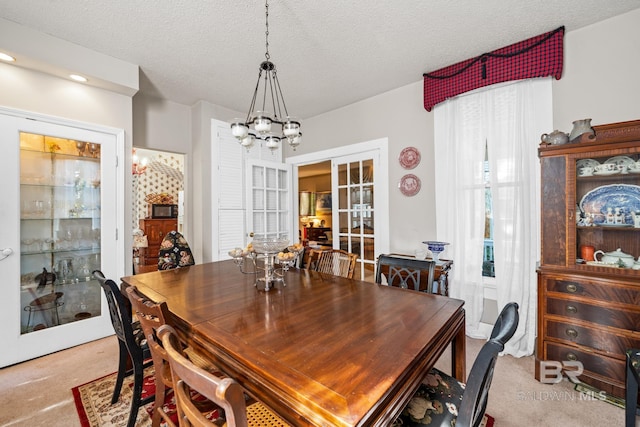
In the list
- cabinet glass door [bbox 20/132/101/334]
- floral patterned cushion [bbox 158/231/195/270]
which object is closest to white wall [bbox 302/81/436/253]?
floral patterned cushion [bbox 158/231/195/270]

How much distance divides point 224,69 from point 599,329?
152 inches

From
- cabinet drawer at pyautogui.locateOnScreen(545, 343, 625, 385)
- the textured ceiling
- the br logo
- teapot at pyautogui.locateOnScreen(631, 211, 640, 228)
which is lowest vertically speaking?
the br logo

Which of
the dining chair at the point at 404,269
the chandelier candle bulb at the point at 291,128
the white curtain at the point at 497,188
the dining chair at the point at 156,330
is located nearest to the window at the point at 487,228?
the white curtain at the point at 497,188

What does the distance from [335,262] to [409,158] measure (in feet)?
5.50

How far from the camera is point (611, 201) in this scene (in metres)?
1.98

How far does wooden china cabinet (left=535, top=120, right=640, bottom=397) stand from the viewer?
1772mm

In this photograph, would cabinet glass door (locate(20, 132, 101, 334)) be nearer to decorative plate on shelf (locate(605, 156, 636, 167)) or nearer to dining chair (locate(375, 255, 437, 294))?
dining chair (locate(375, 255, 437, 294))

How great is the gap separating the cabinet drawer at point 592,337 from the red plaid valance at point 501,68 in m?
2.03

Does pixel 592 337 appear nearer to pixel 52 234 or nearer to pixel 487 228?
pixel 487 228

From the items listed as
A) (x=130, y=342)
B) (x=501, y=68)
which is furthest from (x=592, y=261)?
(x=130, y=342)

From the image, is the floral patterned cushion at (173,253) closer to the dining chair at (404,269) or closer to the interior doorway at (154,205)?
the dining chair at (404,269)

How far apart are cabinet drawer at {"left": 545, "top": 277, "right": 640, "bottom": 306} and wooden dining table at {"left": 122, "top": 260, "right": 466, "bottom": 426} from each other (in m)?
1.17

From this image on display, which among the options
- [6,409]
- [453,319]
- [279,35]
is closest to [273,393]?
[453,319]

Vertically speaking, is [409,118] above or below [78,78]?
below
